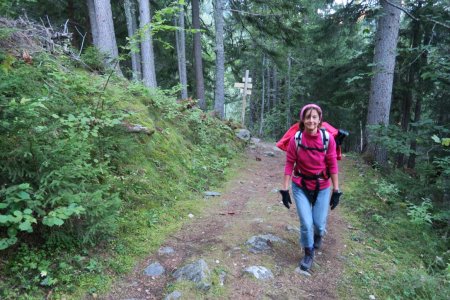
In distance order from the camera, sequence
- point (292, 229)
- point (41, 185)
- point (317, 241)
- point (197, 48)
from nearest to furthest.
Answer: point (41, 185) → point (317, 241) → point (292, 229) → point (197, 48)

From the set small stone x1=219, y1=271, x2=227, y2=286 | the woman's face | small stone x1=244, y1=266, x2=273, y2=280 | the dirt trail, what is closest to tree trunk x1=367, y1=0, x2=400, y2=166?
the dirt trail

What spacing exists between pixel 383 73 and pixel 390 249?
6961 mm

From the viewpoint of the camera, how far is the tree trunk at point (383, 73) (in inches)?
402

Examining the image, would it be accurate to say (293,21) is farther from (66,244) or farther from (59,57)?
(66,244)

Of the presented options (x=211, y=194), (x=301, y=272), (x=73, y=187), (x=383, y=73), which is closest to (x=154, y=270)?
(x=73, y=187)

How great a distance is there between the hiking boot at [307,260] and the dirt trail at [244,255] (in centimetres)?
11

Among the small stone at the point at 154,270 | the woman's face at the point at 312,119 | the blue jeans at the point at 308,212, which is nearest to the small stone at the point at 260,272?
the blue jeans at the point at 308,212

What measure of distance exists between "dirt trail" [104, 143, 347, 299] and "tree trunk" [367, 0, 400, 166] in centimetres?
511

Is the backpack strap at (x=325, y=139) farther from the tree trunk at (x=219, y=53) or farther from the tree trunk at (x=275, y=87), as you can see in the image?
the tree trunk at (x=275, y=87)

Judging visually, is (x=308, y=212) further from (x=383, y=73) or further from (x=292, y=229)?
(x=383, y=73)

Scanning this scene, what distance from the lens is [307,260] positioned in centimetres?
434

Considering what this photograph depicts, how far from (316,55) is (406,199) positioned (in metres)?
17.5

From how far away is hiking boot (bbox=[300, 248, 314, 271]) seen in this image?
429 centimetres

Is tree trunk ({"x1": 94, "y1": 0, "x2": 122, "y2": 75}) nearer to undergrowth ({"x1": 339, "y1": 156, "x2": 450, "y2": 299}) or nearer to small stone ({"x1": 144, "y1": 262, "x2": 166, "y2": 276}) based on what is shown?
small stone ({"x1": 144, "y1": 262, "x2": 166, "y2": 276})
